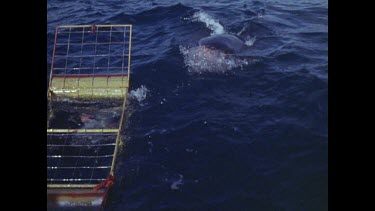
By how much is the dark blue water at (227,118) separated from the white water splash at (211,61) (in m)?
0.05

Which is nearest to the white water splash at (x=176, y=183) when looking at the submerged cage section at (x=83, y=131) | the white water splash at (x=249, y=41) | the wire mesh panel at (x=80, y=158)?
the submerged cage section at (x=83, y=131)

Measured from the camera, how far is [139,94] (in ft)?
35.3

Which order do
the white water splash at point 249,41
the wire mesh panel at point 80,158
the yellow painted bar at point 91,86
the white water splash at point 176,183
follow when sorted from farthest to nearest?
1. the white water splash at point 249,41
2. the yellow painted bar at point 91,86
3. the wire mesh panel at point 80,158
4. the white water splash at point 176,183

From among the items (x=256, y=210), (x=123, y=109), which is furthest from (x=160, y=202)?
(x=123, y=109)

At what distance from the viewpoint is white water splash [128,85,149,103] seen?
1062 cm

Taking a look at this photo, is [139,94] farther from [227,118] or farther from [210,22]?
[210,22]

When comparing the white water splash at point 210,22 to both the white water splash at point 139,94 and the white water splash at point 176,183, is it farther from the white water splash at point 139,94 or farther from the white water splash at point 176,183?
the white water splash at point 176,183

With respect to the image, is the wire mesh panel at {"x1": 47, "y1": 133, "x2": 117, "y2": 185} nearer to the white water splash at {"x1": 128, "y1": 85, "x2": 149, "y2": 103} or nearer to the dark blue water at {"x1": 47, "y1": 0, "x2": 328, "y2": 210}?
the dark blue water at {"x1": 47, "y1": 0, "x2": 328, "y2": 210}

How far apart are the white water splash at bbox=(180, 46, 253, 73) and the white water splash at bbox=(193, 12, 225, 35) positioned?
2.46 m

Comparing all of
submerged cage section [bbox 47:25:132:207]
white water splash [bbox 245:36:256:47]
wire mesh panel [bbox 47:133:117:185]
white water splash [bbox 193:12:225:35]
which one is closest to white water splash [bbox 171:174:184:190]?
submerged cage section [bbox 47:25:132:207]

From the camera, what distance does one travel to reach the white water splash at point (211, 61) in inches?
457

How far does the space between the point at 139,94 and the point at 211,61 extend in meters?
2.59
